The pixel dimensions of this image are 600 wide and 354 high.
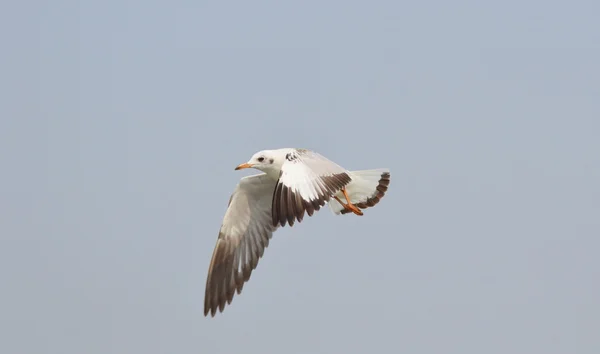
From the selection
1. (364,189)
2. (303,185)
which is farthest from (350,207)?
(303,185)

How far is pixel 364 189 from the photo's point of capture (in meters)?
→ 11.0

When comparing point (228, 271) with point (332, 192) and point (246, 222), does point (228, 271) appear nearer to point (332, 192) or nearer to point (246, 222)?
point (246, 222)

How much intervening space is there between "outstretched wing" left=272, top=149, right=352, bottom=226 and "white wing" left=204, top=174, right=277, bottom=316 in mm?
1281

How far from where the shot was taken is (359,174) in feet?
36.3

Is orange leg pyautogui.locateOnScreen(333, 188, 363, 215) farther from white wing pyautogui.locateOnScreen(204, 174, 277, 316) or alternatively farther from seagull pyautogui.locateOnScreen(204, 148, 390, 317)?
white wing pyautogui.locateOnScreen(204, 174, 277, 316)

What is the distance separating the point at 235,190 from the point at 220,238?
26.2 inches

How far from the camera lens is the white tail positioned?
10938 mm

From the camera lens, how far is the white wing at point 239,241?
11.0 meters

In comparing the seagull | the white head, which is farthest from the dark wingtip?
the white head

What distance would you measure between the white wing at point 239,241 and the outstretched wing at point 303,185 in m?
1.28

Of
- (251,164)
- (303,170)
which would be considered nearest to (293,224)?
(303,170)

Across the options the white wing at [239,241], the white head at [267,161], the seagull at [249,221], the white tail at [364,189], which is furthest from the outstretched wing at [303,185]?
the white wing at [239,241]

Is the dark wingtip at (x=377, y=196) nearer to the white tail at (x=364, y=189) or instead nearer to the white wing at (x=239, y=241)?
the white tail at (x=364, y=189)

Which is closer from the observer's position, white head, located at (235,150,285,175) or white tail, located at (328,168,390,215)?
white head, located at (235,150,285,175)
